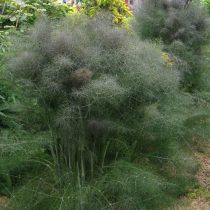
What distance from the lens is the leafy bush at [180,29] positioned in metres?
7.35

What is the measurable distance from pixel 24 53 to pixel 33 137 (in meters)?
0.83

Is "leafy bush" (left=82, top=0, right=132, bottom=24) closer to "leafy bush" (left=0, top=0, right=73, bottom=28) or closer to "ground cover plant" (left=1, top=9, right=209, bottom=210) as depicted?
"leafy bush" (left=0, top=0, right=73, bottom=28)

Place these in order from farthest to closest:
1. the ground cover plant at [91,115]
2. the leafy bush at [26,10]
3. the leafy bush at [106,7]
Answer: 1. the leafy bush at [26,10]
2. the leafy bush at [106,7]
3. the ground cover plant at [91,115]

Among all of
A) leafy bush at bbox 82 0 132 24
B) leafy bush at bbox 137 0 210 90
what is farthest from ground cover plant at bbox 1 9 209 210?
leafy bush at bbox 137 0 210 90

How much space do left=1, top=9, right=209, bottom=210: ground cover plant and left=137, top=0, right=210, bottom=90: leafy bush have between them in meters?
2.60

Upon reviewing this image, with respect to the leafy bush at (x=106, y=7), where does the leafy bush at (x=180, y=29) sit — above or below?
below

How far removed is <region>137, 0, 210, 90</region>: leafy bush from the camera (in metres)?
7.35

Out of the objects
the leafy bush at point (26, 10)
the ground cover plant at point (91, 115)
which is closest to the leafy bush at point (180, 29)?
the leafy bush at point (26, 10)

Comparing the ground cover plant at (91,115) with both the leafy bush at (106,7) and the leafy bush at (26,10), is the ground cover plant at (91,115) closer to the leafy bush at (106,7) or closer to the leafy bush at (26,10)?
the leafy bush at (106,7)

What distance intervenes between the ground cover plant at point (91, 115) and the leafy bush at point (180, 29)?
2596mm

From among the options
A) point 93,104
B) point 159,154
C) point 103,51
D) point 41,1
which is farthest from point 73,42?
point 41,1

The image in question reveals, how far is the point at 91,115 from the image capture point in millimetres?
4285

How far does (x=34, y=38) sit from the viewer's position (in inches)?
171

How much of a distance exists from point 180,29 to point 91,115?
351cm
